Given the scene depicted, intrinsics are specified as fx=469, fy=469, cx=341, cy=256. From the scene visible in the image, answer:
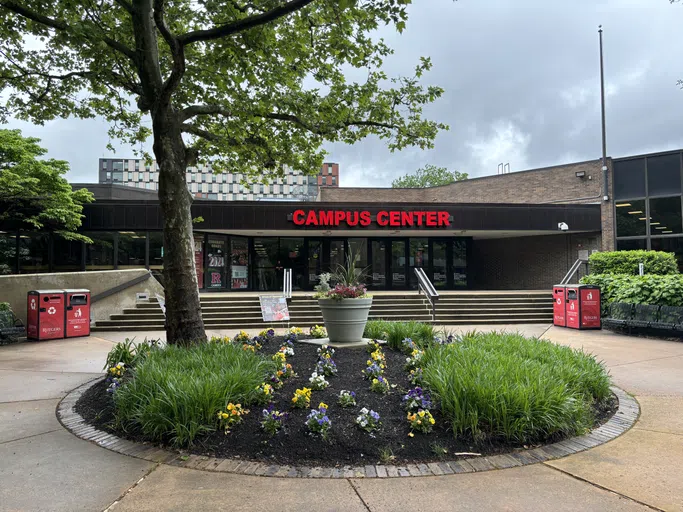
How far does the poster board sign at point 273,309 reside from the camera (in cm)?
1199

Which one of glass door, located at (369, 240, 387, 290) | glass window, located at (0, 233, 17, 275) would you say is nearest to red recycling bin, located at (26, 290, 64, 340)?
glass window, located at (0, 233, 17, 275)

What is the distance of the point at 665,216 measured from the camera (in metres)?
20.0

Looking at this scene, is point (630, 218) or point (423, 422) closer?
point (423, 422)

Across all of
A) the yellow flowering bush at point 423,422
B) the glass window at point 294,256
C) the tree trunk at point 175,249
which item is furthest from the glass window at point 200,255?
the yellow flowering bush at point 423,422

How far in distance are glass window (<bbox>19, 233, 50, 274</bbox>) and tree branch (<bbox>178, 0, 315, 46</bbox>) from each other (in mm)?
14909

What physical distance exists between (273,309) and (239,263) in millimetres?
8742

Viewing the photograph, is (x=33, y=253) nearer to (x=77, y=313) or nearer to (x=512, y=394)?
(x=77, y=313)

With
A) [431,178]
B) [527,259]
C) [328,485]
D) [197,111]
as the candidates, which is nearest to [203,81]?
[197,111]

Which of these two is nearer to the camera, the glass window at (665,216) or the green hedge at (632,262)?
the green hedge at (632,262)

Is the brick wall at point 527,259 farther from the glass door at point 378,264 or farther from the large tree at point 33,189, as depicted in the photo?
the large tree at point 33,189

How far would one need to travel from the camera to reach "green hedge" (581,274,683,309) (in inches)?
423

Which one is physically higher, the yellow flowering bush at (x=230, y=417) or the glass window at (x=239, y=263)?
the glass window at (x=239, y=263)

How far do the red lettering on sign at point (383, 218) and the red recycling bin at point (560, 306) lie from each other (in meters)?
7.21

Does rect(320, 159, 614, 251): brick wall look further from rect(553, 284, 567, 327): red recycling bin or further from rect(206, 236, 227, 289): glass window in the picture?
rect(206, 236, 227, 289): glass window
